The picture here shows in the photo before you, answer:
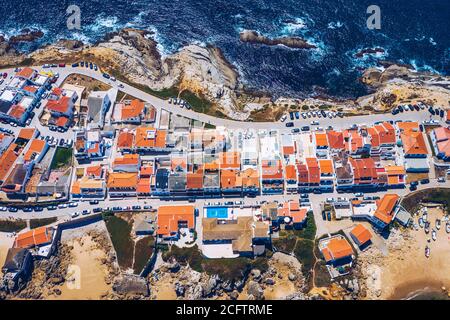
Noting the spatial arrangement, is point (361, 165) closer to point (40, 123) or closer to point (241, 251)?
point (241, 251)

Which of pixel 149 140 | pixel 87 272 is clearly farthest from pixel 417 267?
pixel 87 272

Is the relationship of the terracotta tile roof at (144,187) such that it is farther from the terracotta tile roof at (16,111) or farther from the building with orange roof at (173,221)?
the terracotta tile roof at (16,111)

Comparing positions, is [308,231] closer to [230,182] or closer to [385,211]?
[385,211]

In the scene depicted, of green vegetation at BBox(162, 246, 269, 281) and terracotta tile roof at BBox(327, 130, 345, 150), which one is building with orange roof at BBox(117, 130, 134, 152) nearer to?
green vegetation at BBox(162, 246, 269, 281)

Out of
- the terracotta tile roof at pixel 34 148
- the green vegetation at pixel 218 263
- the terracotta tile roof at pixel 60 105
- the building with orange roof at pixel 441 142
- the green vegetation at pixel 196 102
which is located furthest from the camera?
the green vegetation at pixel 196 102

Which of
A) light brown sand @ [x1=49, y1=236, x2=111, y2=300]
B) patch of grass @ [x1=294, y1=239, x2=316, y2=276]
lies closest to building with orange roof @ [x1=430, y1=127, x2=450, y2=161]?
patch of grass @ [x1=294, y1=239, x2=316, y2=276]

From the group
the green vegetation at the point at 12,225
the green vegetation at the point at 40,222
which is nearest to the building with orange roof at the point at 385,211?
the green vegetation at the point at 40,222
